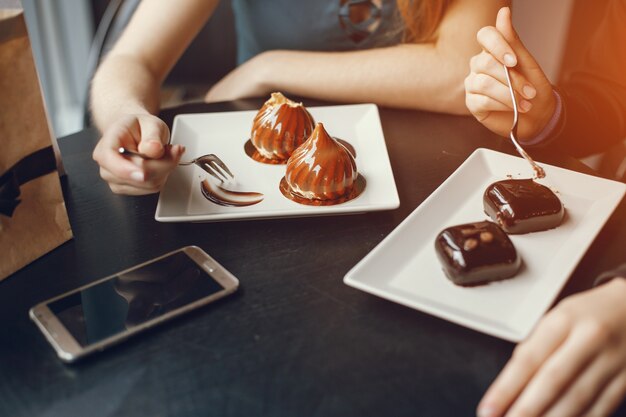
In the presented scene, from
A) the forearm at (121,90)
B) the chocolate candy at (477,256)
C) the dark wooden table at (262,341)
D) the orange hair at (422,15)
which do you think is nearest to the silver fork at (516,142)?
the dark wooden table at (262,341)

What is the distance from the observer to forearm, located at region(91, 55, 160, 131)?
1124 mm

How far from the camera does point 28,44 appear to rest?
73 centimetres

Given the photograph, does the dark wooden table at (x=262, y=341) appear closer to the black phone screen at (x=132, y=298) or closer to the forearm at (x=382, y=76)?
the black phone screen at (x=132, y=298)

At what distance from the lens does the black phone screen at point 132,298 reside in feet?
2.22

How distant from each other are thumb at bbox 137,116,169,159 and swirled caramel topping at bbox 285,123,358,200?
20cm

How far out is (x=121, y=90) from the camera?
119cm

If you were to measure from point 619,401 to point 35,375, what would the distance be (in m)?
0.58

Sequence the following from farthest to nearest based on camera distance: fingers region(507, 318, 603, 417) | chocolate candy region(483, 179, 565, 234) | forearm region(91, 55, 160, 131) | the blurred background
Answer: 1. the blurred background
2. forearm region(91, 55, 160, 131)
3. chocolate candy region(483, 179, 565, 234)
4. fingers region(507, 318, 603, 417)

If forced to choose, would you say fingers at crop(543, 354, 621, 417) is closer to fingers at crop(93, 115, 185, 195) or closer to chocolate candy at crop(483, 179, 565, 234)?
chocolate candy at crop(483, 179, 565, 234)

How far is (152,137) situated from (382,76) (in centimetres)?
56

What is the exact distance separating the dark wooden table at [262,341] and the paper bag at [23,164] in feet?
0.12

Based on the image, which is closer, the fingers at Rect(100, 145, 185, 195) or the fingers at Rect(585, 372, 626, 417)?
the fingers at Rect(585, 372, 626, 417)

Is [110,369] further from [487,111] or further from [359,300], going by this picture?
[487,111]

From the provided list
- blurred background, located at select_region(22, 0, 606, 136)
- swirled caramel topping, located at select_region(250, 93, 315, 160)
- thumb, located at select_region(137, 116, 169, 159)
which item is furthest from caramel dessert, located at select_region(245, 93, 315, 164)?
blurred background, located at select_region(22, 0, 606, 136)
